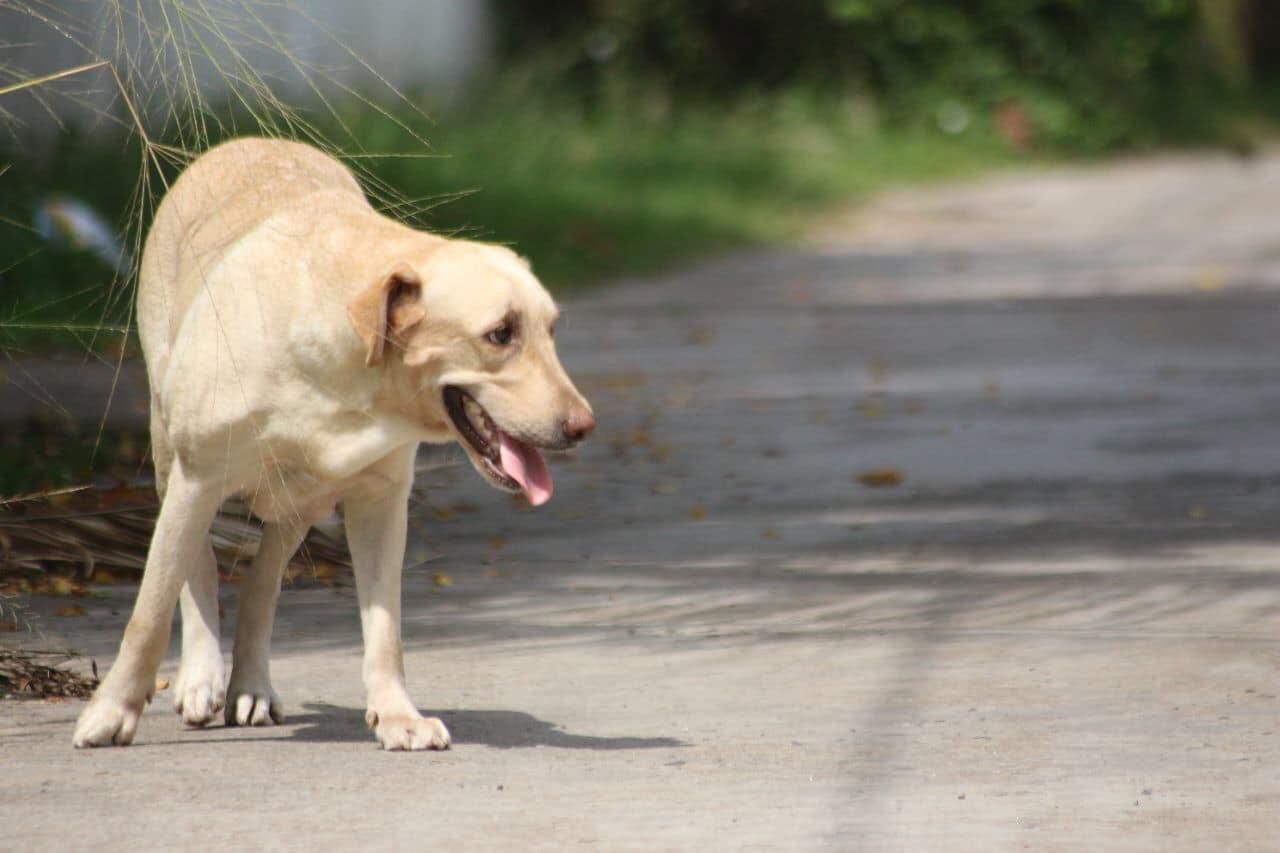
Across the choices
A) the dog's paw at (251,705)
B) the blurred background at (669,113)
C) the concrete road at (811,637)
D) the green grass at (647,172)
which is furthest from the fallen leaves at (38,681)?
the green grass at (647,172)

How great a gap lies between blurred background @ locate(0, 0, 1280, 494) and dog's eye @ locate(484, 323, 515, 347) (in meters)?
4.47

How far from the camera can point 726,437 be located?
9398 mm

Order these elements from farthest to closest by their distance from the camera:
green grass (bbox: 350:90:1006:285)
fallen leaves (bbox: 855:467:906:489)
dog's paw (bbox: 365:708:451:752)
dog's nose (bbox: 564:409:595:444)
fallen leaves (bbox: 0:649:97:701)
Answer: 1. green grass (bbox: 350:90:1006:285)
2. fallen leaves (bbox: 855:467:906:489)
3. fallen leaves (bbox: 0:649:97:701)
4. dog's paw (bbox: 365:708:451:752)
5. dog's nose (bbox: 564:409:595:444)

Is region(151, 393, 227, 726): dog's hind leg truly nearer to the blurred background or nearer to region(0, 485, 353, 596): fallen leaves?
region(0, 485, 353, 596): fallen leaves

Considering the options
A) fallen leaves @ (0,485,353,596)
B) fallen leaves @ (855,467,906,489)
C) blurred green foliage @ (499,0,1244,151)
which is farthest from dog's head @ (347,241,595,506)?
blurred green foliage @ (499,0,1244,151)

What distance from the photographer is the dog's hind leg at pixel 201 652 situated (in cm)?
509

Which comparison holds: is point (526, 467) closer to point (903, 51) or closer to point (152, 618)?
point (152, 618)

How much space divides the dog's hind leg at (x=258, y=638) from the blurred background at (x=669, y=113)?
365 centimetres

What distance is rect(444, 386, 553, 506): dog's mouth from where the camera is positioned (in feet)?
15.1

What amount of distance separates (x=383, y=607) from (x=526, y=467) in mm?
529

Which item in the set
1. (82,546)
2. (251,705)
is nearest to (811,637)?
(251,705)

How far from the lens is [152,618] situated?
482 centimetres

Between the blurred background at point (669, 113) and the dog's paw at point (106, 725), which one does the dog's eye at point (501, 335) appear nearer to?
the dog's paw at point (106, 725)

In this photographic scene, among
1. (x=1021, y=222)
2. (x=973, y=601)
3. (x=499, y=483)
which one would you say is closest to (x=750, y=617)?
(x=973, y=601)
